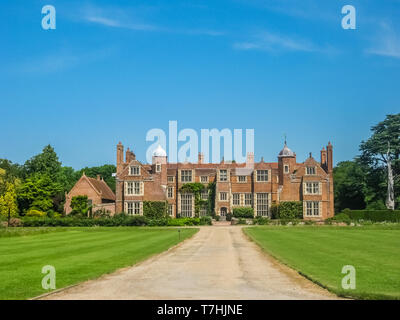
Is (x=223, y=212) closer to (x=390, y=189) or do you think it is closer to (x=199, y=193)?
(x=199, y=193)

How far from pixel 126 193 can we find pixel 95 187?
4296mm

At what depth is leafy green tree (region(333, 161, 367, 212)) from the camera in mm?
61812

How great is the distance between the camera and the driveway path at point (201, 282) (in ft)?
36.1

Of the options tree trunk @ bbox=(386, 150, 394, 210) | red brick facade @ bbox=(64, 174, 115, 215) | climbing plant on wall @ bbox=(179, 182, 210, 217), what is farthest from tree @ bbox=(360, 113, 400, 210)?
red brick facade @ bbox=(64, 174, 115, 215)

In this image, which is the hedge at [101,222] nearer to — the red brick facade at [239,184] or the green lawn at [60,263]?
the red brick facade at [239,184]

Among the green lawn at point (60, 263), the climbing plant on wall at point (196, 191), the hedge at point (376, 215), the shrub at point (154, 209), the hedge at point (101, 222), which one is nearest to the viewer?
the green lawn at point (60, 263)

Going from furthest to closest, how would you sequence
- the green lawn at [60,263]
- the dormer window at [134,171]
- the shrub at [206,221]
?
the dormer window at [134,171] → the shrub at [206,221] → the green lawn at [60,263]

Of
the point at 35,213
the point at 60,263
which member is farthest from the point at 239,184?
the point at 60,263

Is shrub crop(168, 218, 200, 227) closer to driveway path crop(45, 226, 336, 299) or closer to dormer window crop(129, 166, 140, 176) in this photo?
dormer window crop(129, 166, 140, 176)

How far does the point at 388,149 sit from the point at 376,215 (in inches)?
398

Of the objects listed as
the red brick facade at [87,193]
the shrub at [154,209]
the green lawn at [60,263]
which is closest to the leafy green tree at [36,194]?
the red brick facade at [87,193]

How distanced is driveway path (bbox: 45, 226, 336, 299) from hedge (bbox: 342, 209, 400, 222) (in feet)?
121

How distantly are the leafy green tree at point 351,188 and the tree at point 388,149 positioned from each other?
6.99ft

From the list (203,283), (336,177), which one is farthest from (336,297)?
(336,177)
